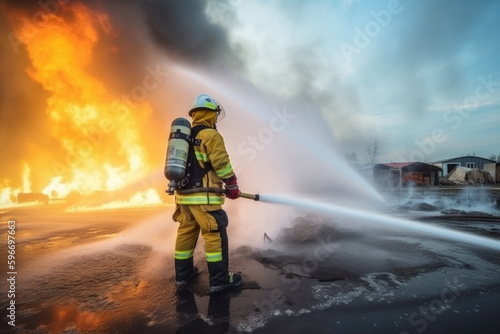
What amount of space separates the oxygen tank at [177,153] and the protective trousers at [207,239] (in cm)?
38

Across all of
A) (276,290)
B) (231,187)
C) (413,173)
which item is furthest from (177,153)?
(413,173)

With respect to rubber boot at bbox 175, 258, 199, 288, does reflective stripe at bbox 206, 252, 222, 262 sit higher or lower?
higher

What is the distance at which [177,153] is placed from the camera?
8.53ft

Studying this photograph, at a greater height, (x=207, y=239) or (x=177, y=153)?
(x=177, y=153)

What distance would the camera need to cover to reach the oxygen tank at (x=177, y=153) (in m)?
2.55

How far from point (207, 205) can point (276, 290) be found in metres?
1.11

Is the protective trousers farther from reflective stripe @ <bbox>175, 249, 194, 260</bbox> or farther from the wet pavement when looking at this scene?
the wet pavement

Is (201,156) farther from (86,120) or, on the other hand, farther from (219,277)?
(86,120)

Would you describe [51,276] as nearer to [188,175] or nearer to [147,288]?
[147,288]

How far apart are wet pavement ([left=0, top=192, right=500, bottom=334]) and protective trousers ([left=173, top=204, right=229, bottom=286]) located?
0.62 feet

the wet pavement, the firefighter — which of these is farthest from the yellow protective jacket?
the wet pavement

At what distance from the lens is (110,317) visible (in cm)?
213

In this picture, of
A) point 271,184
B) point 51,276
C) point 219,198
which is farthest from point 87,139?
point 219,198

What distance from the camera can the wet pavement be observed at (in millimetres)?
1997
